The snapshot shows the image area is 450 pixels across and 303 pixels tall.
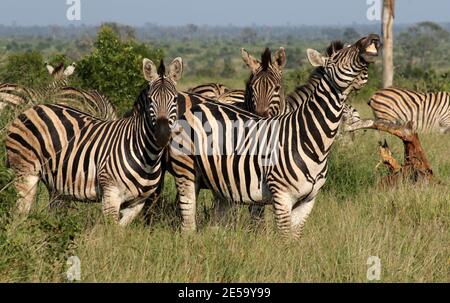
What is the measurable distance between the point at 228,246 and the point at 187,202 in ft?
3.62

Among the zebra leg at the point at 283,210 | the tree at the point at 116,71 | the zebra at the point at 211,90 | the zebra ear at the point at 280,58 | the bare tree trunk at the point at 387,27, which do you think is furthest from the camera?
the bare tree trunk at the point at 387,27

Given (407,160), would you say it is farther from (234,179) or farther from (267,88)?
(234,179)

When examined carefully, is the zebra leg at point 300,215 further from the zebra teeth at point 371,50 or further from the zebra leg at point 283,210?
the zebra teeth at point 371,50

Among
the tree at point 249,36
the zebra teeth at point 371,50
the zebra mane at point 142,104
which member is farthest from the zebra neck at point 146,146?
the tree at point 249,36

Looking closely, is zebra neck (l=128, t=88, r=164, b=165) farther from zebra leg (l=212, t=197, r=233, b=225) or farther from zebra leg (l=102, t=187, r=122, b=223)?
zebra leg (l=212, t=197, r=233, b=225)

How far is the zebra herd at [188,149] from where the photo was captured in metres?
6.85

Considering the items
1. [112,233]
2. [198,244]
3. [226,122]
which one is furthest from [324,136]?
[112,233]

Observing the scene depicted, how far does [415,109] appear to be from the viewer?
54.2 ft

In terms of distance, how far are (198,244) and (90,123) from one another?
6.31 feet

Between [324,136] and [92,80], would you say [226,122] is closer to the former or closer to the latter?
[324,136]

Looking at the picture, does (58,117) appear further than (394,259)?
Yes

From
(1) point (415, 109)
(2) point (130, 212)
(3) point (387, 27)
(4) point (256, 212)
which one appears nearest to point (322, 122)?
(4) point (256, 212)

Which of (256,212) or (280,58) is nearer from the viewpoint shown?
(256,212)
